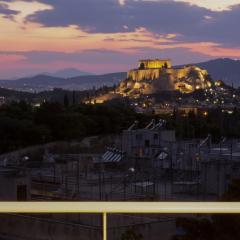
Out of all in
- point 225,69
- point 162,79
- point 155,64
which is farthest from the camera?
point 225,69

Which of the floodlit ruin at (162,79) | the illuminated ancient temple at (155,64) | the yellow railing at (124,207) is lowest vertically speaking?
the yellow railing at (124,207)

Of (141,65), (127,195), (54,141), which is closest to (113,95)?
(141,65)

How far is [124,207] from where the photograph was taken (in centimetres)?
117

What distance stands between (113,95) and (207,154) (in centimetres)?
6161

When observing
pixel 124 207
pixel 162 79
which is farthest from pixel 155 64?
pixel 124 207

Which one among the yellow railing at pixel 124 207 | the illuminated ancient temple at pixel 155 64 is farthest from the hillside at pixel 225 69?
the yellow railing at pixel 124 207

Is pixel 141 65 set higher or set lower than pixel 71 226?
higher

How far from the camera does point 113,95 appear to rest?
77875 millimetres

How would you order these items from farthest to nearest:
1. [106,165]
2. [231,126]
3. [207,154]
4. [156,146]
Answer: [231,126]
[156,146]
[106,165]
[207,154]

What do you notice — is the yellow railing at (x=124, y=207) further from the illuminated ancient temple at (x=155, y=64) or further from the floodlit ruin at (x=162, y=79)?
the illuminated ancient temple at (x=155, y=64)

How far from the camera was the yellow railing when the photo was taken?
115 cm

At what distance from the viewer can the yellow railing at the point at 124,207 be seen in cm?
115

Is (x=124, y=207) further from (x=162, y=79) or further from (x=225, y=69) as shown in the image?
(x=225, y=69)

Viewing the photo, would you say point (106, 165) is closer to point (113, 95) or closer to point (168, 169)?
point (168, 169)
